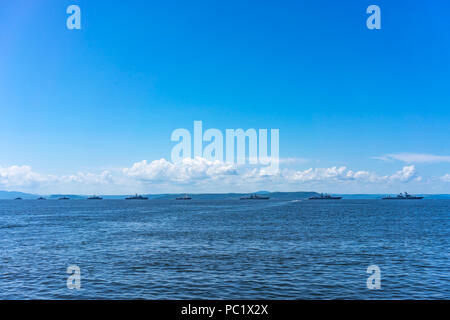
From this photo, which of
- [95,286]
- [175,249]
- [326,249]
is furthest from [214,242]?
[95,286]

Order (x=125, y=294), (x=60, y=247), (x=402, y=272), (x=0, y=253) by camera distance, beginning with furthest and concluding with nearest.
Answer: (x=60, y=247)
(x=0, y=253)
(x=402, y=272)
(x=125, y=294)

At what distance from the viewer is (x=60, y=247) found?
158ft
